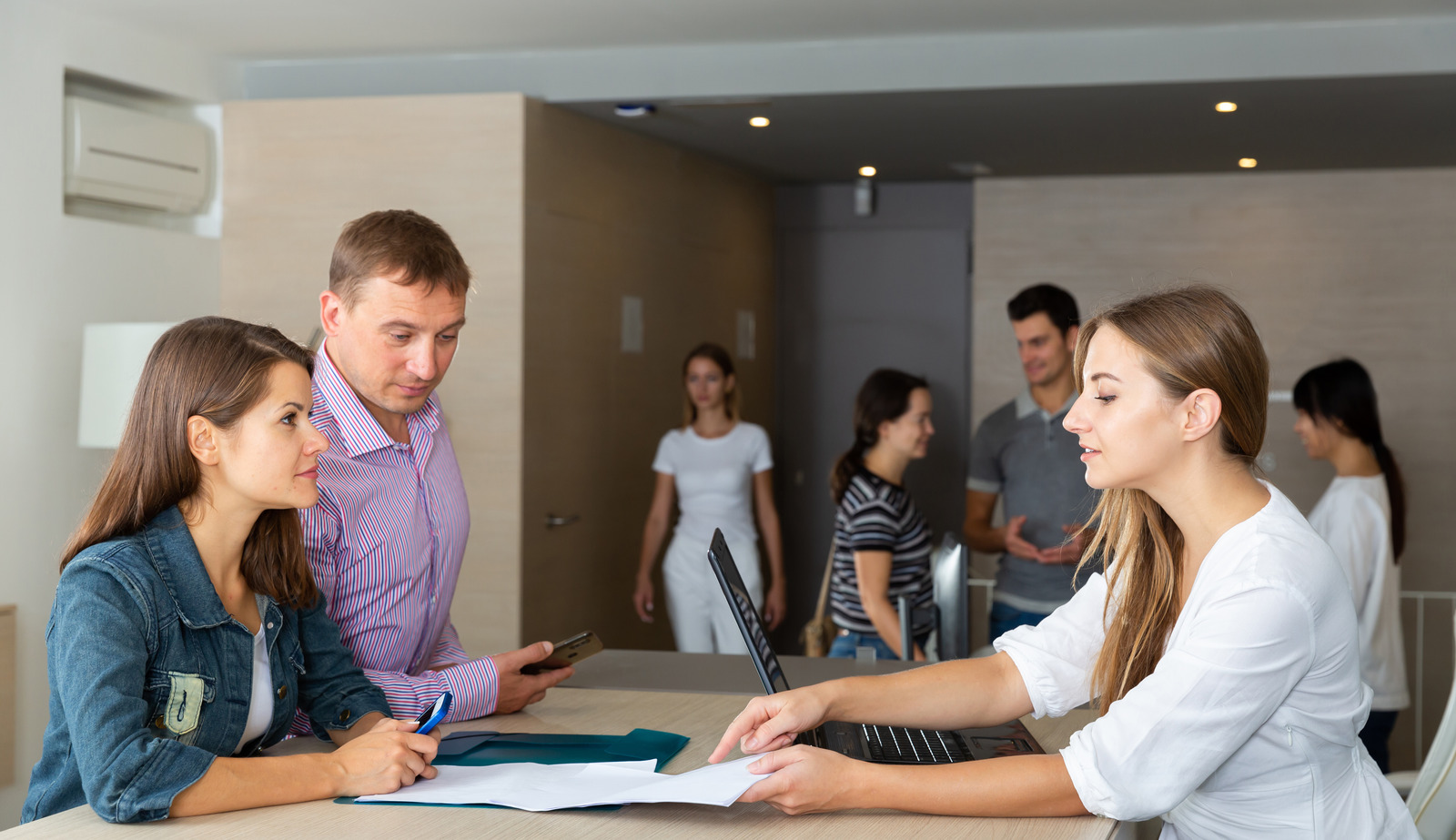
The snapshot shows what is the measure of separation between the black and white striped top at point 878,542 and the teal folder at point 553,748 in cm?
163

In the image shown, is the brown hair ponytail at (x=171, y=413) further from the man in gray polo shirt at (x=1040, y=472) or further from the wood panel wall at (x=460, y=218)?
the wood panel wall at (x=460, y=218)

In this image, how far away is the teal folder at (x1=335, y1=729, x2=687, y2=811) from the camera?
5.25ft

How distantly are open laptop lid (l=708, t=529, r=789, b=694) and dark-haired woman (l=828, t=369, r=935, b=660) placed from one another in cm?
158

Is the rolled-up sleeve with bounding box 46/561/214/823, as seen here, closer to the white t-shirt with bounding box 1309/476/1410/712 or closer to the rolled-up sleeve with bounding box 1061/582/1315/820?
the rolled-up sleeve with bounding box 1061/582/1315/820

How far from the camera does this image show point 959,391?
634 centimetres

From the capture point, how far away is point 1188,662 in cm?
131

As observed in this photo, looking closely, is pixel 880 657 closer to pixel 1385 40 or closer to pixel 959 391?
pixel 1385 40

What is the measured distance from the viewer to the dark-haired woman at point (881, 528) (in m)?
3.27

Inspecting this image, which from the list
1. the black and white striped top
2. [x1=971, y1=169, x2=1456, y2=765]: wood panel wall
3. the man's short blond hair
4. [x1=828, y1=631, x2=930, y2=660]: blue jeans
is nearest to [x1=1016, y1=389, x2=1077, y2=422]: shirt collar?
the black and white striped top

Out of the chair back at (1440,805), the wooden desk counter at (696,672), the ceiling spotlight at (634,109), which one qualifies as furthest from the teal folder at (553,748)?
the ceiling spotlight at (634,109)

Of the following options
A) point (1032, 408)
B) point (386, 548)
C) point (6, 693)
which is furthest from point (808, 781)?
point (6, 693)

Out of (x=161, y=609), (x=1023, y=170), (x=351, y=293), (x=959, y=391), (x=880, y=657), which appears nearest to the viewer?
(x=161, y=609)

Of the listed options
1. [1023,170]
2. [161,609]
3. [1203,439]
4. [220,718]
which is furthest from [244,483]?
[1023,170]

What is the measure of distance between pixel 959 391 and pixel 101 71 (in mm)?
4018
